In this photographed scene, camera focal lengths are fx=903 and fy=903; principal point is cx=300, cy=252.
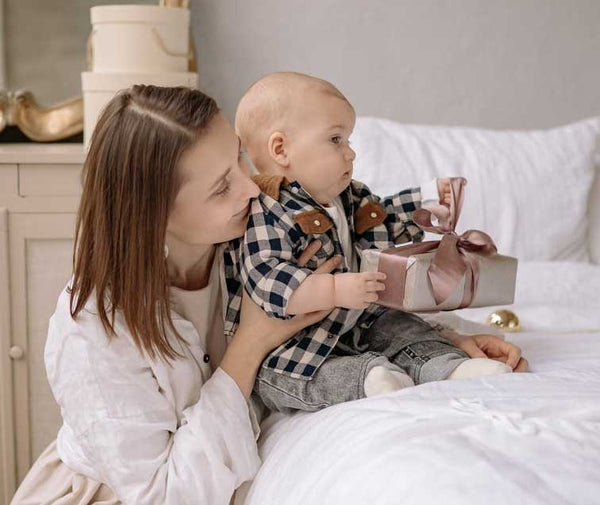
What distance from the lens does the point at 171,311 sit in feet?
4.25

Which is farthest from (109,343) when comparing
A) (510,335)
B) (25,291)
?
(25,291)

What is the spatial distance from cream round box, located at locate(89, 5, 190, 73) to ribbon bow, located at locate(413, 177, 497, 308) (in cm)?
103

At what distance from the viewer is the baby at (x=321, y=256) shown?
1241 mm

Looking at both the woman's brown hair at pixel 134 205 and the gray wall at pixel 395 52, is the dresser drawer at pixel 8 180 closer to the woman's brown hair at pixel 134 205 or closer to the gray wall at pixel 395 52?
the gray wall at pixel 395 52

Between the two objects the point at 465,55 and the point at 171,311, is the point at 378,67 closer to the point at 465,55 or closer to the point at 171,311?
the point at 465,55

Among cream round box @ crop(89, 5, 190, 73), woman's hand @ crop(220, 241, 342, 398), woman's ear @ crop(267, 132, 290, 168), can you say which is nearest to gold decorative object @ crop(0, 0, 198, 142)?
cream round box @ crop(89, 5, 190, 73)

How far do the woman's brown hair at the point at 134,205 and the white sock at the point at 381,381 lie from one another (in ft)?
0.91

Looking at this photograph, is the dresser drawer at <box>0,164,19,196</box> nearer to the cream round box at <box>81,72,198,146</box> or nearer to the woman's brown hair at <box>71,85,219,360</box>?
the cream round box at <box>81,72,198,146</box>

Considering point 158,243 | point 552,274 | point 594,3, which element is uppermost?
point 594,3

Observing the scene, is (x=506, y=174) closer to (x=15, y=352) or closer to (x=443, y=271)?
(x=443, y=271)

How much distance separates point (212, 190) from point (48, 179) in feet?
3.55

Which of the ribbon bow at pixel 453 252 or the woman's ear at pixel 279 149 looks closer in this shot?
the ribbon bow at pixel 453 252

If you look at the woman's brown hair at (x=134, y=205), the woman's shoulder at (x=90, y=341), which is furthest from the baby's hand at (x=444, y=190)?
the woman's shoulder at (x=90, y=341)

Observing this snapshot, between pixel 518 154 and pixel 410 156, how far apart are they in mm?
267
